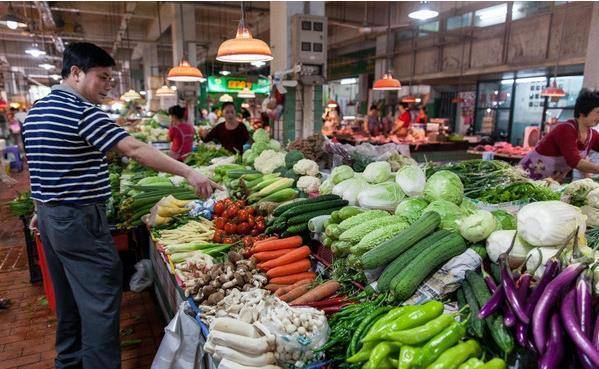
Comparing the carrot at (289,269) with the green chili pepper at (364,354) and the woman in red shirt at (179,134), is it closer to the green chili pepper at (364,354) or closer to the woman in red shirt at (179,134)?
the green chili pepper at (364,354)

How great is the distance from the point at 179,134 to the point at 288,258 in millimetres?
5440

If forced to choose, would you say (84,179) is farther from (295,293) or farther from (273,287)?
(295,293)

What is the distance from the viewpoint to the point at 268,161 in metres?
4.86

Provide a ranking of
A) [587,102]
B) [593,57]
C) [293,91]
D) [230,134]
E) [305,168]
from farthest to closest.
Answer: [293,91] → [593,57] → [230,134] → [587,102] → [305,168]

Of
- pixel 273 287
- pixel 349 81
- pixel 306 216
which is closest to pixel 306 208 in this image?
pixel 306 216

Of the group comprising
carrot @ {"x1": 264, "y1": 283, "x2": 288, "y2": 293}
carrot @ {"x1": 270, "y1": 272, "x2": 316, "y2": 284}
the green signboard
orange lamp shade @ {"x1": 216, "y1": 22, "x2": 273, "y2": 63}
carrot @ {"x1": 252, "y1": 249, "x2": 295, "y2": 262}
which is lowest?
carrot @ {"x1": 264, "y1": 283, "x2": 288, "y2": 293}

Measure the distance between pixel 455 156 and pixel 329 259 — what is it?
1006 centimetres

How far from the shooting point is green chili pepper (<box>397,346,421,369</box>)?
1.52 m

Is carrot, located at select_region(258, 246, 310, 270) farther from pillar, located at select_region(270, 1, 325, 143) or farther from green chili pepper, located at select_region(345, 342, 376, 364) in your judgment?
pillar, located at select_region(270, 1, 325, 143)

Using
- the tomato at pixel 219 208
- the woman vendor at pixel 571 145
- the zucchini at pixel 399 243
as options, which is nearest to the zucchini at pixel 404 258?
the zucchini at pixel 399 243

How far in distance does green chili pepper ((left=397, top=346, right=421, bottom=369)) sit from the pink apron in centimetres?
399

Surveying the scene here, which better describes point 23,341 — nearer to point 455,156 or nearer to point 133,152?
point 133,152

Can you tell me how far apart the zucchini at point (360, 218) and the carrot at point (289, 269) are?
18.4 inches

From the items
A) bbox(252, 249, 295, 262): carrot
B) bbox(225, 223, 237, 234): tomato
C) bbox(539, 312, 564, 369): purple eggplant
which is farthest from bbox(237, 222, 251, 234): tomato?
bbox(539, 312, 564, 369): purple eggplant
